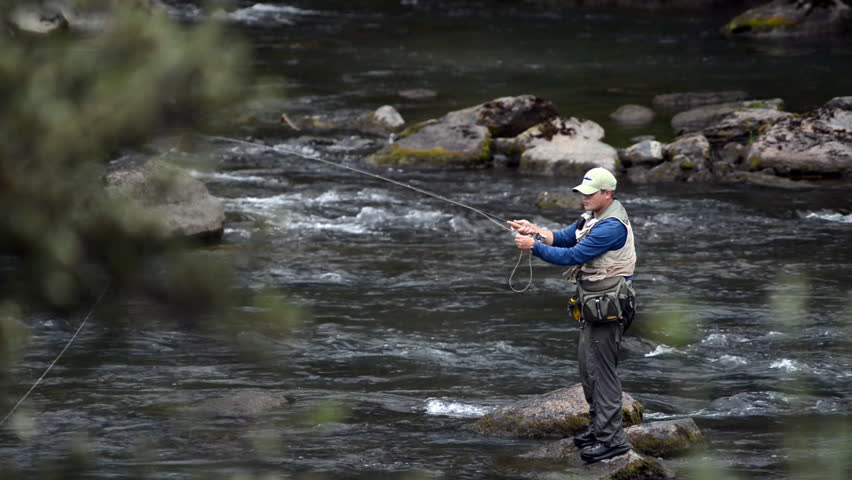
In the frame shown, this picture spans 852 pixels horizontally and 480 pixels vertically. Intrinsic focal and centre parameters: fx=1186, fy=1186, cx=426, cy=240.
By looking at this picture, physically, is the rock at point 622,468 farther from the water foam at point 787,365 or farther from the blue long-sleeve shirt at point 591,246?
the water foam at point 787,365

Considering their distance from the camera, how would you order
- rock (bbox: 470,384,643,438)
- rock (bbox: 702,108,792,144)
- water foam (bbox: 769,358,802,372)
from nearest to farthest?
rock (bbox: 470,384,643,438) < water foam (bbox: 769,358,802,372) < rock (bbox: 702,108,792,144)

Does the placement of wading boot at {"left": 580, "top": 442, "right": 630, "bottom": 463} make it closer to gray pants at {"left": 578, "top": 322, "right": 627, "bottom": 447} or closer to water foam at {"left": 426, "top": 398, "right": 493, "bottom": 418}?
gray pants at {"left": 578, "top": 322, "right": 627, "bottom": 447}

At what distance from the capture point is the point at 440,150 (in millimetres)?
18844

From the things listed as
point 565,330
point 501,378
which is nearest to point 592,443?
point 501,378

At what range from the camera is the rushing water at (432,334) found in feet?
15.4

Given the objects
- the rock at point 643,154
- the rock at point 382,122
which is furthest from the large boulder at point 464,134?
the rock at point 643,154

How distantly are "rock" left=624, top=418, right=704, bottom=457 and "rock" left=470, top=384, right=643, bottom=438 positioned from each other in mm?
468

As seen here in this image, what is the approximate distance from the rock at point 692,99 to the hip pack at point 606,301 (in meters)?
15.5

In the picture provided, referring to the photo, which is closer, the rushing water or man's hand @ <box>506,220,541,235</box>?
the rushing water

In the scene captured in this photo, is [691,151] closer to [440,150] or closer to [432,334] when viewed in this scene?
[440,150]

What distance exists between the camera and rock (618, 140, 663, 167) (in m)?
17.9

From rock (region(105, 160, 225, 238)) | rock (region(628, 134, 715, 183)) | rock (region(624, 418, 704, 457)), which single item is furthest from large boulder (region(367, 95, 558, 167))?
rock (region(105, 160, 225, 238))

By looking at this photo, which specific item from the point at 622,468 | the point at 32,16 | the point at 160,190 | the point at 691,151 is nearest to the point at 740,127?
the point at 691,151

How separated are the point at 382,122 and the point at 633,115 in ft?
14.7
